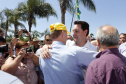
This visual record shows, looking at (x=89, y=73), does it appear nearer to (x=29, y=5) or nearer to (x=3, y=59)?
(x=3, y=59)

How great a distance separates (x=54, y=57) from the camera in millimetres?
1771

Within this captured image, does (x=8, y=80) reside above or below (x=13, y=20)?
below

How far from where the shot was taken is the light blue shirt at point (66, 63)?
159cm

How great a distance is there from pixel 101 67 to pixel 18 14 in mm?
20042

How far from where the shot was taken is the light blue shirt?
159cm

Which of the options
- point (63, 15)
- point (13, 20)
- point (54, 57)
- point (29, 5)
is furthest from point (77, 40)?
point (13, 20)

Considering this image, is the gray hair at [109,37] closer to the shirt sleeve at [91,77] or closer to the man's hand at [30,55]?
the shirt sleeve at [91,77]

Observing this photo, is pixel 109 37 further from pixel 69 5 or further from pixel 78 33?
pixel 69 5

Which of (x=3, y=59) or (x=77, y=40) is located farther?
(x=77, y=40)

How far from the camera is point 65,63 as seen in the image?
5.48ft

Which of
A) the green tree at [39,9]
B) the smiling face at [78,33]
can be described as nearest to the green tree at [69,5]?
the green tree at [39,9]

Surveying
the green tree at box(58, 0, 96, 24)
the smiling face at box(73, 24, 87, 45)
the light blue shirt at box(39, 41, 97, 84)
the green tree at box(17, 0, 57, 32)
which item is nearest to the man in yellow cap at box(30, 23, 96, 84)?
the light blue shirt at box(39, 41, 97, 84)

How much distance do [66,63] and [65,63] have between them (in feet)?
0.05

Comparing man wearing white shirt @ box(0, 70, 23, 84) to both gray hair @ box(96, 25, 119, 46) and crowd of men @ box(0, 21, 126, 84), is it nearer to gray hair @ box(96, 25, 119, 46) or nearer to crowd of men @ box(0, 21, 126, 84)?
crowd of men @ box(0, 21, 126, 84)
